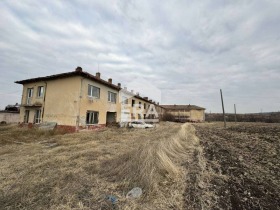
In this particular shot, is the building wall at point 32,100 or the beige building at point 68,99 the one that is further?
the building wall at point 32,100

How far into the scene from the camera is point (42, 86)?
714 inches

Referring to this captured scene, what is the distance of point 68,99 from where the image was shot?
621 inches

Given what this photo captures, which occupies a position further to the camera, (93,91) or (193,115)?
(193,115)

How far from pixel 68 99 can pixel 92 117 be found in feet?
9.65

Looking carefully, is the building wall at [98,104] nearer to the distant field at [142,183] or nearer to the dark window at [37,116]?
the dark window at [37,116]

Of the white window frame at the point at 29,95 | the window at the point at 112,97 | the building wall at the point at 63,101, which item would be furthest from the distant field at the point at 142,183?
the white window frame at the point at 29,95

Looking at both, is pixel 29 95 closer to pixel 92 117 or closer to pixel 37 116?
pixel 37 116

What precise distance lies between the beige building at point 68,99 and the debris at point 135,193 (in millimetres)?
12182

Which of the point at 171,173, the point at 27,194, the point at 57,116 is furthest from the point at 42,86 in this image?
the point at 171,173

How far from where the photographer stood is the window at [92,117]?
1671 cm

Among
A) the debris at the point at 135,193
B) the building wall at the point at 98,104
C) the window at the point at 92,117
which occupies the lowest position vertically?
the debris at the point at 135,193

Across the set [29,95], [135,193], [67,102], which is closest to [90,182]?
[135,193]

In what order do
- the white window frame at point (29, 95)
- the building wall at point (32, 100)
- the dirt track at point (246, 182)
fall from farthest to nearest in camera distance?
the white window frame at point (29, 95), the building wall at point (32, 100), the dirt track at point (246, 182)

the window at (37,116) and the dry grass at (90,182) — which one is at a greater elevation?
the window at (37,116)
